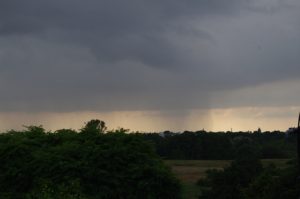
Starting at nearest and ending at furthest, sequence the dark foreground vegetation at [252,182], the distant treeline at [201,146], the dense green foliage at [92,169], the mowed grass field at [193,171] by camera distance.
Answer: the dense green foliage at [92,169], the dark foreground vegetation at [252,182], the mowed grass field at [193,171], the distant treeline at [201,146]

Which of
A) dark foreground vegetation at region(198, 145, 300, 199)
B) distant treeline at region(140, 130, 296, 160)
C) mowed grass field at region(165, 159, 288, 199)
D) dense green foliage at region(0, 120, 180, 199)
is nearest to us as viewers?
dense green foliage at region(0, 120, 180, 199)

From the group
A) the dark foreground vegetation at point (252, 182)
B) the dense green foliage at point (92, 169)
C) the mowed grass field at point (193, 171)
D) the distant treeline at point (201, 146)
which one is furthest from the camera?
the distant treeline at point (201, 146)

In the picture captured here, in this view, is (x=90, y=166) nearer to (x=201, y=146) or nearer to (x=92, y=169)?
(x=92, y=169)

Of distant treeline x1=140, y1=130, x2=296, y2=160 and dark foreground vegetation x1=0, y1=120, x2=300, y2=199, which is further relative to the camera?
distant treeline x1=140, y1=130, x2=296, y2=160

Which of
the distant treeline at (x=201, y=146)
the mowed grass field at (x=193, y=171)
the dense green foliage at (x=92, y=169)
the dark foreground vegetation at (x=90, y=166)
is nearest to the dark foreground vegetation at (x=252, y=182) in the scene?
the dark foreground vegetation at (x=90, y=166)

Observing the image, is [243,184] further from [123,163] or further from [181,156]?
[181,156]

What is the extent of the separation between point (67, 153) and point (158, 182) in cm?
498

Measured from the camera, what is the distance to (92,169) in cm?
3020

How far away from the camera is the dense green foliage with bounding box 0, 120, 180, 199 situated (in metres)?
30.1

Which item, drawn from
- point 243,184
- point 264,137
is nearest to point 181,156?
point 264,137

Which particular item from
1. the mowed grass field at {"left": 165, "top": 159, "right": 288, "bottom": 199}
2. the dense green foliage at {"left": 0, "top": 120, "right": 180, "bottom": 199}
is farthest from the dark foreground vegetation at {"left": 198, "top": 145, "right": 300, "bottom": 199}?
the mowed grass field at {"left": 165, "top": 159, "right": 288, "bottom": 199}

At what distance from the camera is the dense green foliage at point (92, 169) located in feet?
98.8

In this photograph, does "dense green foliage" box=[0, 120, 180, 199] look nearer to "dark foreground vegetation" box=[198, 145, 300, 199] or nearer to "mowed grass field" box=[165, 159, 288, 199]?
"dark foreground vegetation" box=[198, 145, 300, 199]

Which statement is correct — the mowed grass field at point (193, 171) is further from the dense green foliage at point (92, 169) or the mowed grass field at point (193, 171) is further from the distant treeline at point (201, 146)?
the dense green foliage at point (92, 169)
